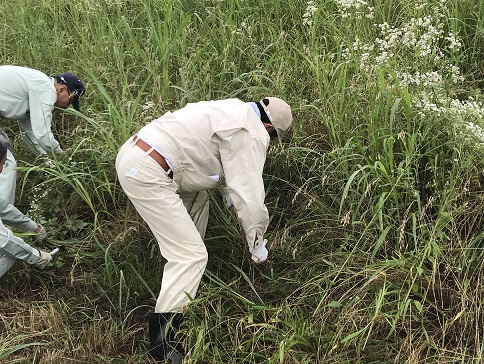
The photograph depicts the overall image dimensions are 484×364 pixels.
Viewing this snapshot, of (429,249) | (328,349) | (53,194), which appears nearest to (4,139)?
(53,194)

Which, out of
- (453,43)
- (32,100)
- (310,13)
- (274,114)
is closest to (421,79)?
(453,43)

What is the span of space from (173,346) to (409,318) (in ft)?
3.68

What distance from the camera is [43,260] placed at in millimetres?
3178

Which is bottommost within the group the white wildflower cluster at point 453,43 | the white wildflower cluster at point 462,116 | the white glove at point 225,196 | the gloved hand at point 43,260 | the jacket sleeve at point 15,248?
the gloved hand at point 43,260

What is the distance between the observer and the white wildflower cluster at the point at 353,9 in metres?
3.41

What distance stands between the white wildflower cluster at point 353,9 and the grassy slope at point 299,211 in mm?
27

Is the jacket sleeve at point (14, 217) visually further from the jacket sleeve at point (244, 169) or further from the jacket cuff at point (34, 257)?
the jacket sleeve at point (244, 169)

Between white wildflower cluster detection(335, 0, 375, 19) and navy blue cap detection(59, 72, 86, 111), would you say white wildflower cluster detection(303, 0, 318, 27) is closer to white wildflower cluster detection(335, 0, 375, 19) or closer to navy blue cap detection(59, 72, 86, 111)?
white wildflower cluster detection(335, 0, 375, 19)

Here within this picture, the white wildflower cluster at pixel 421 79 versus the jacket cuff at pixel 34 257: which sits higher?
the white wildflower cluster at pixel 421 79

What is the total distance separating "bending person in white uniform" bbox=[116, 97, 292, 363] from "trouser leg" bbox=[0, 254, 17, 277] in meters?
1.06

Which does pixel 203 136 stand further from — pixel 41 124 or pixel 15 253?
pixel 41 124

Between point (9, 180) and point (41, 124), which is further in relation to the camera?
point (41, 124)

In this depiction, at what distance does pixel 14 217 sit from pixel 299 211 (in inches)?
69.0

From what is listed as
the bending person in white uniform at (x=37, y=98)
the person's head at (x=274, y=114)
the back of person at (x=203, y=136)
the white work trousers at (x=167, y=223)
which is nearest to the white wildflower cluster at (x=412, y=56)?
the person's head at (x=274, y=114)
